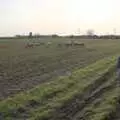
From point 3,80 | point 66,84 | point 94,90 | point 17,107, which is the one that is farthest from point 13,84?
point 17,107

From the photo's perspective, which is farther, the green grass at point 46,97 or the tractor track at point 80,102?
the green grass at point 46,97

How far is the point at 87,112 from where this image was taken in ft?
45.2

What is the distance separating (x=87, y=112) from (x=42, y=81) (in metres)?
9.42

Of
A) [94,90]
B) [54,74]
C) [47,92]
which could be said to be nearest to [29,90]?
[47,92]

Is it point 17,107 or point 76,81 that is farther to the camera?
point 76,81

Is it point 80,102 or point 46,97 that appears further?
point 46,97

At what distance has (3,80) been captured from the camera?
23.1 meters

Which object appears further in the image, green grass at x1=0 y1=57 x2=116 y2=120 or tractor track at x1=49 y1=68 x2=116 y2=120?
green grass at x1=0 y1=57 x2=116 y2=120

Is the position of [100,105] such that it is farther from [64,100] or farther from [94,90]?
[94,90]

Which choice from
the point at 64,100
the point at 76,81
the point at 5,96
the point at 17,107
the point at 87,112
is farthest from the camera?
the point at 76,81

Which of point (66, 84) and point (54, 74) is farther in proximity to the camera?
point (54, 74)

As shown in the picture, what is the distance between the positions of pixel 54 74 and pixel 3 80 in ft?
15.4

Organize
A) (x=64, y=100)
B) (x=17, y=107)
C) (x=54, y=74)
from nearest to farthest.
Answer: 1. (x=17, y=107)
2. (x=64, y=100)
3. (x=54, y=74)

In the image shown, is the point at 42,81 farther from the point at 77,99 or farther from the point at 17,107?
the point at 17,107
